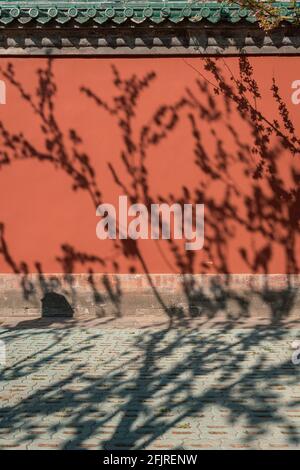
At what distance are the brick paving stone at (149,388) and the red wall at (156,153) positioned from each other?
52.2 inches

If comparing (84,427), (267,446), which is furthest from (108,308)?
(267,446)

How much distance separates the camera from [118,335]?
859cm

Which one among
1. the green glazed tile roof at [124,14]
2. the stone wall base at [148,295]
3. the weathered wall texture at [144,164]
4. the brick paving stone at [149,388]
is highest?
the green glazed tile roof at [124,14]

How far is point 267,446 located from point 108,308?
16.6 feet

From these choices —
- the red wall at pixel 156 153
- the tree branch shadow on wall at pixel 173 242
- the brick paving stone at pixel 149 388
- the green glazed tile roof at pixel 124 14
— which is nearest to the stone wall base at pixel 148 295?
the tree branch shadow on wall at pixel 173 242

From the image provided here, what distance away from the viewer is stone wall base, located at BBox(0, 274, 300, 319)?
9.54 metres

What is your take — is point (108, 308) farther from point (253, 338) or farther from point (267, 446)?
point (267, 446)

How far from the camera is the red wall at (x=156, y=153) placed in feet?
31.3

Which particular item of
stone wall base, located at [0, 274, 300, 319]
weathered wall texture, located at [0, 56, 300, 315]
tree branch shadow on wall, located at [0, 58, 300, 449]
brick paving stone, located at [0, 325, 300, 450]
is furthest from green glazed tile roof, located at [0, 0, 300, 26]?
brick paving stone, located at [0, 325, 300, 450]

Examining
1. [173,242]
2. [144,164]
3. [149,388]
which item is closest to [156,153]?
[144,164]

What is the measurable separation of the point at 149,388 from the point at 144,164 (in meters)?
4.26

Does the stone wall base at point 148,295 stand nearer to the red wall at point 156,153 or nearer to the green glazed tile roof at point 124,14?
the red wall at point 156,153

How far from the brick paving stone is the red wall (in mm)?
1326

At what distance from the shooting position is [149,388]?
6.38m
